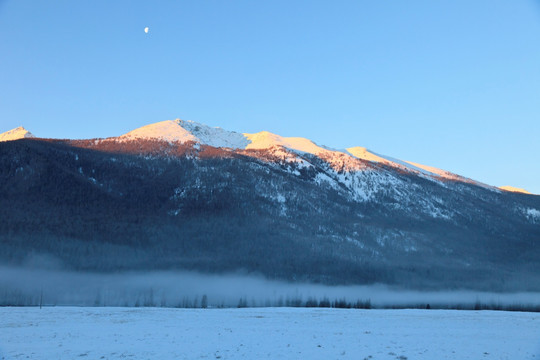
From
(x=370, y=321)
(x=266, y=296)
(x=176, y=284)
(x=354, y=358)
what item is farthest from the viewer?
(x=176, y=284)

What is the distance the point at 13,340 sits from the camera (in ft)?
170

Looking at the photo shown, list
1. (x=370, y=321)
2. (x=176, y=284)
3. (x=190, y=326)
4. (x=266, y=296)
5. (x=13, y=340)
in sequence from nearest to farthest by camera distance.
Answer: (x=13, y=340)
(x=190, y=326)
(x=370, y=321)
(x=266, y=296)
(x=176, y=284)

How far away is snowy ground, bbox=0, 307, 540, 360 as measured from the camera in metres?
46.3

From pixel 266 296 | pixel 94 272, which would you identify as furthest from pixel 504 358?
pixel 94 272

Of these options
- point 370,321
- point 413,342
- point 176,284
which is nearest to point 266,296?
point 176,284

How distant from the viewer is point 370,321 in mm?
72375

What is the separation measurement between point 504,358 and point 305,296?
136712 millimetres

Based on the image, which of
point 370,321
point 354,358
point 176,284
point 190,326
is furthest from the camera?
point 176,284

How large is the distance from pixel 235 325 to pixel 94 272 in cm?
14371

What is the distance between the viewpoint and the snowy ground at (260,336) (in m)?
46.3

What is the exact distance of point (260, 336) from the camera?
5653cm

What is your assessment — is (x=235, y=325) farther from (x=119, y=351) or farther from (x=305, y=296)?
(x=305, y=296)

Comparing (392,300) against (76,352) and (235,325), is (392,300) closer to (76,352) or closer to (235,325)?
(235,325)

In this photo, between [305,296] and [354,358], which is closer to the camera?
[354,358]
